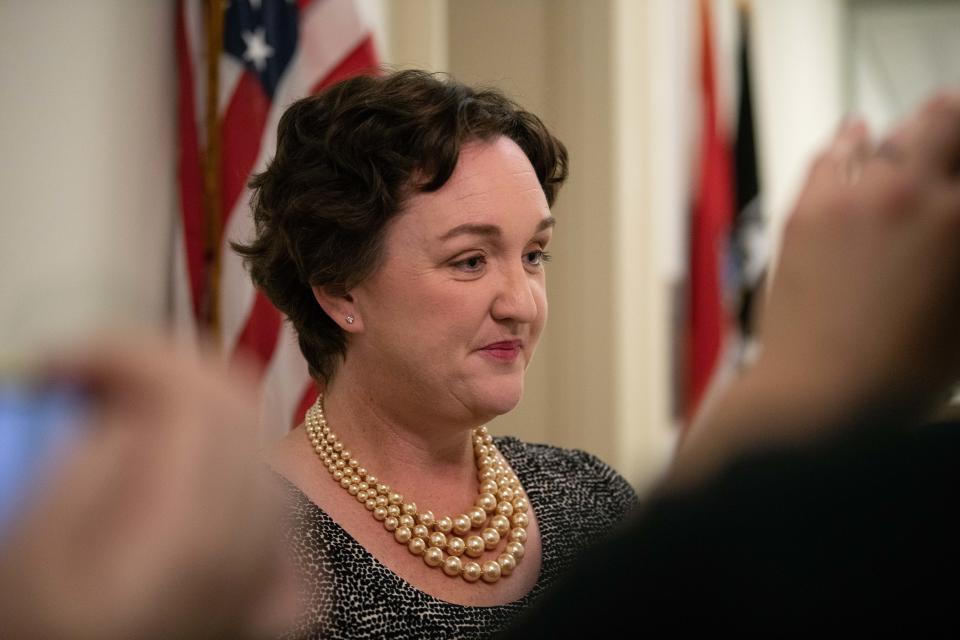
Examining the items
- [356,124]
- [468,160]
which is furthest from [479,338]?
[356,124]

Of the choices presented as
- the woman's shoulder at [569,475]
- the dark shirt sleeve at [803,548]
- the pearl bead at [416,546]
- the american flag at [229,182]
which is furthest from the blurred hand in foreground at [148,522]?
the american flag at [229,182]

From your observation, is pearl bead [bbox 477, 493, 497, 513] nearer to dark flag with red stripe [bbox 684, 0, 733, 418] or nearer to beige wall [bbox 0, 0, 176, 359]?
beige wall [bbox 0, 0, 176, 359]

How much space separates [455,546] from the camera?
5.20 feet

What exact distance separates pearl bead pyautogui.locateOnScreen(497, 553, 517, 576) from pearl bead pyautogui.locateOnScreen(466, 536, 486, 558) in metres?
0.03

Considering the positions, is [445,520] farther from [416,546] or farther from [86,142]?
[86,142]

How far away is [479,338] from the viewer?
5.39ft

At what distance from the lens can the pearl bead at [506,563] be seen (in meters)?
1.60

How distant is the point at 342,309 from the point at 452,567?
447 millimetres

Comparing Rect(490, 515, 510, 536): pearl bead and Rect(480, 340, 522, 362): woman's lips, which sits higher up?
Rect(480, 340, 522, 362): woman's lips

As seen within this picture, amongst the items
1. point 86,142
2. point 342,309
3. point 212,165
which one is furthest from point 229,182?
point 342,309

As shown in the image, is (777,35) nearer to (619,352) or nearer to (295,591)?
(619,352)

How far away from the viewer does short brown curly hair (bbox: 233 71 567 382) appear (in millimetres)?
1644

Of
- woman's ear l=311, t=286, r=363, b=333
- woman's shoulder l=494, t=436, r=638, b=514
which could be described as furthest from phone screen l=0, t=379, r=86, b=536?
woman's shoulder l=494, t=436, r=638, b=514

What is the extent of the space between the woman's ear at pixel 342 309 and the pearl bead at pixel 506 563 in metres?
0.42
